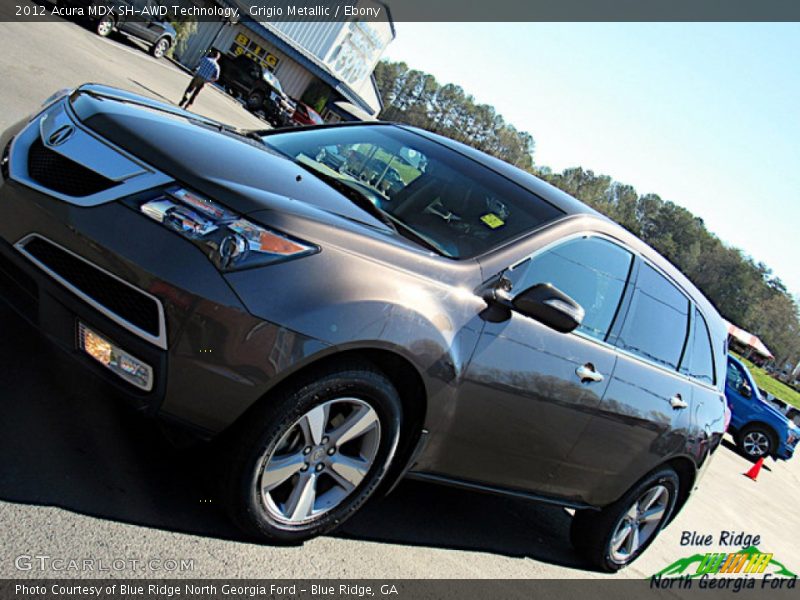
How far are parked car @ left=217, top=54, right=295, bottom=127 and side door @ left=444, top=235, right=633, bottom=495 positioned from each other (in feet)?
96.8

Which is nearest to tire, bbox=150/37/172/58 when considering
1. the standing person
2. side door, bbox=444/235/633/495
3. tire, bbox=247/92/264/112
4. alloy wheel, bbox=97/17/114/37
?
alloy wheel, bbox=97/17/114/37

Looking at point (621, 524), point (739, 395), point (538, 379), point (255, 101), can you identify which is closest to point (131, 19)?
point (255, 101)

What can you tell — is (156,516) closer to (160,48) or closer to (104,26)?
(104,26)

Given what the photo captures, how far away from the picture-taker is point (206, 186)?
9.55 feet

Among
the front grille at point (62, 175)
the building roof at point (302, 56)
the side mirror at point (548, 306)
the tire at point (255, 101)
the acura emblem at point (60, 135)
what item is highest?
the building roof at point (302, 56)

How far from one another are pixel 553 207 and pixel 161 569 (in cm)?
263

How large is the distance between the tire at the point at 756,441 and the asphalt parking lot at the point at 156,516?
12.3 meters

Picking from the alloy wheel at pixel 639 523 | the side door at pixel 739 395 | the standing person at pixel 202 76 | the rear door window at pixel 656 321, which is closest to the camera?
the rear door window at pixel 656 321

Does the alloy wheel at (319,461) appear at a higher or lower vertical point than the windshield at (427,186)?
lower

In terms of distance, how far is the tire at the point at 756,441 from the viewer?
16609mm

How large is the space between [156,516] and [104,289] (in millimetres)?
960

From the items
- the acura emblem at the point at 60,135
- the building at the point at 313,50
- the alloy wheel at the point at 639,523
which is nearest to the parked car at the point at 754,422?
the alloy wheel at the point at 639,523

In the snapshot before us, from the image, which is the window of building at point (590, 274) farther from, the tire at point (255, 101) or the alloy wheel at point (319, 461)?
the tire at point (255, 101)

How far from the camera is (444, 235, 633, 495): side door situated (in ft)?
11.6
